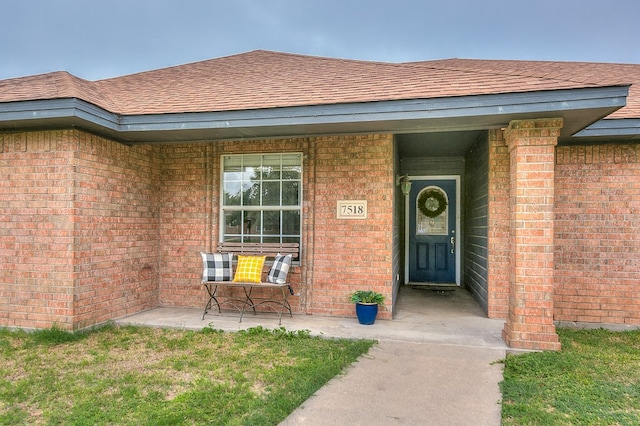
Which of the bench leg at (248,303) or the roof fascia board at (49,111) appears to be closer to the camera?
the roof fascia board at (49,111)

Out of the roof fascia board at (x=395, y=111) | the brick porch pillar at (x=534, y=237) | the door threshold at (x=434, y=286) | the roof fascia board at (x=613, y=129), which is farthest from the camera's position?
the door threshold at (x=434, y=286)

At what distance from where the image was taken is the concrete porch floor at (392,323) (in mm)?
4730

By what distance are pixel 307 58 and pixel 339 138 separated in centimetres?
225

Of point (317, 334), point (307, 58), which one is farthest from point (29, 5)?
point (317, 334)

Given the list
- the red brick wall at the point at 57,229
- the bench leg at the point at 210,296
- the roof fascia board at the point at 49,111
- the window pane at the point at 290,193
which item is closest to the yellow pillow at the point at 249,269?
the bench leg at the point at 210,296

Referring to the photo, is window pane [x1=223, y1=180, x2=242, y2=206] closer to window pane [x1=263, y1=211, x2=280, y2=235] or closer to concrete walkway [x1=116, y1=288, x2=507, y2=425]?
window pane [x1=263, y1=211, x2=280, y2=235]

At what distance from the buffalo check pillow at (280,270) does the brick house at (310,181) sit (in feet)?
1.44

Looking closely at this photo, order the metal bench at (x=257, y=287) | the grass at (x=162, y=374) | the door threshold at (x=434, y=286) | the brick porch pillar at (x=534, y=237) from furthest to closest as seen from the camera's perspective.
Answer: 1. the door threshold at (x=434, y=286)
2. the metal bench at (x=257, y=287)
3. the brick porch pillar at (x=534, y=237)
4. the grass at (x=162, y=374)

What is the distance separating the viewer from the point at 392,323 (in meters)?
5.33

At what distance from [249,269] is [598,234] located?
4.79 metres

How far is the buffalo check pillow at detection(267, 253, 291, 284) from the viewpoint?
5.40 m

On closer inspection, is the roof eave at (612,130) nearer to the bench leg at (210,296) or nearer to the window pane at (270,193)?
the window pane at (270,193)

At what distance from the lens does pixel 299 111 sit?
4676 millimetres

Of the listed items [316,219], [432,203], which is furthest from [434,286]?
[316,219]
